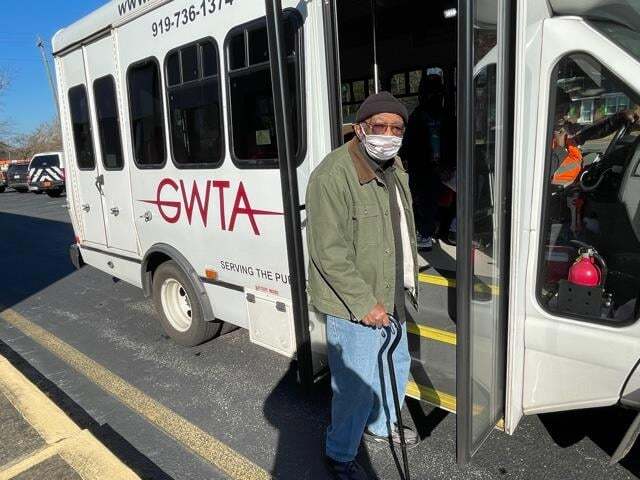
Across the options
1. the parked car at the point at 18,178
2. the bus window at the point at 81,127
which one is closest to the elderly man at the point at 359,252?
the bus window at the point at 81,127

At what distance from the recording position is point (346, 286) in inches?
85.0

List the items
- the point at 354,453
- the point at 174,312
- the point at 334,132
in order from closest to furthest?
the point at 354,453, the point at 334,132, the point at 174,312

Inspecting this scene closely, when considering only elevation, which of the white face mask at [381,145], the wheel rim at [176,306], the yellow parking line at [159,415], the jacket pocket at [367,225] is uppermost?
the white face mask at [381,145]

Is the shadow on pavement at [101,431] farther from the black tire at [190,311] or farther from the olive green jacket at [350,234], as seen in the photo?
the olive green jacket at [350,234]

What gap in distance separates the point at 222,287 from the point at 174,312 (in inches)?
39.8

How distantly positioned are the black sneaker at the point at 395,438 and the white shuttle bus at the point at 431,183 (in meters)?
0.25

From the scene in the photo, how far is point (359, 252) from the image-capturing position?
223 centimetres

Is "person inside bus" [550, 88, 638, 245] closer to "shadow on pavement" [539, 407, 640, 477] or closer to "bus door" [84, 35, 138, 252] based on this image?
"shadow on pavement" [539, 407, 640, 477]

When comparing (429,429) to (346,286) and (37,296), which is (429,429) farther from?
(37,296)

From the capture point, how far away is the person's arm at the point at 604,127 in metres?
2.09

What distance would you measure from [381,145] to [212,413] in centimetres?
224

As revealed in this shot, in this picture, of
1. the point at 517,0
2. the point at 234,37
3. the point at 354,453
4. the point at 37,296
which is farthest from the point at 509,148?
the point at 37,296

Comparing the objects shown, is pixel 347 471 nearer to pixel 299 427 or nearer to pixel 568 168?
pixel 299 427

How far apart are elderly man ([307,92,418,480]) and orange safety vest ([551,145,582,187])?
2.19 ft
